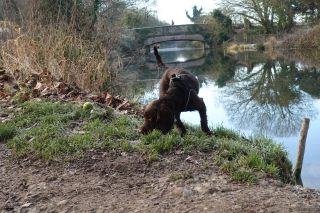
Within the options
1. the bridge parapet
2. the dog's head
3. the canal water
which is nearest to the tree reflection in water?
the canal water

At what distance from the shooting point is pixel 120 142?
5.73 meters

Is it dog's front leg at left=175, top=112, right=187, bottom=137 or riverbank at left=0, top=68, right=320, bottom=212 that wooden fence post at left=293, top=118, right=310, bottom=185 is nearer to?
riverbank at left=0, top=68, right=320, bottom=212

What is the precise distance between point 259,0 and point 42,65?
119 ft

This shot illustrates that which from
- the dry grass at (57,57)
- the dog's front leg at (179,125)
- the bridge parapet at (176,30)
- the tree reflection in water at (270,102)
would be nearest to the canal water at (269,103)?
the tree reflection in water at (270,102)

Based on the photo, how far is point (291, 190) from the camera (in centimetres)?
443

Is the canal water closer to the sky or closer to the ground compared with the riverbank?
closer to the ground

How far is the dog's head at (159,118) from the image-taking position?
5930 mm

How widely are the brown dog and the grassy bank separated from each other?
15 centimetres

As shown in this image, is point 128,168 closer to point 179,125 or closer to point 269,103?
point 179,125

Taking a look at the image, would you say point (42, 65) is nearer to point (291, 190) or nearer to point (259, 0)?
point (291, 190)

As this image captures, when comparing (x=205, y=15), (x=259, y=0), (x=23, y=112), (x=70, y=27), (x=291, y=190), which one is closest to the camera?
(x=291, y=190)

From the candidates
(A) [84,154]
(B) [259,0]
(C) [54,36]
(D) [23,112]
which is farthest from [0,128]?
(B) [259,0]

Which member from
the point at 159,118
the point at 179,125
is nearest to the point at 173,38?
the point at 179,125

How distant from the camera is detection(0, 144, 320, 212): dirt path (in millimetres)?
4047
